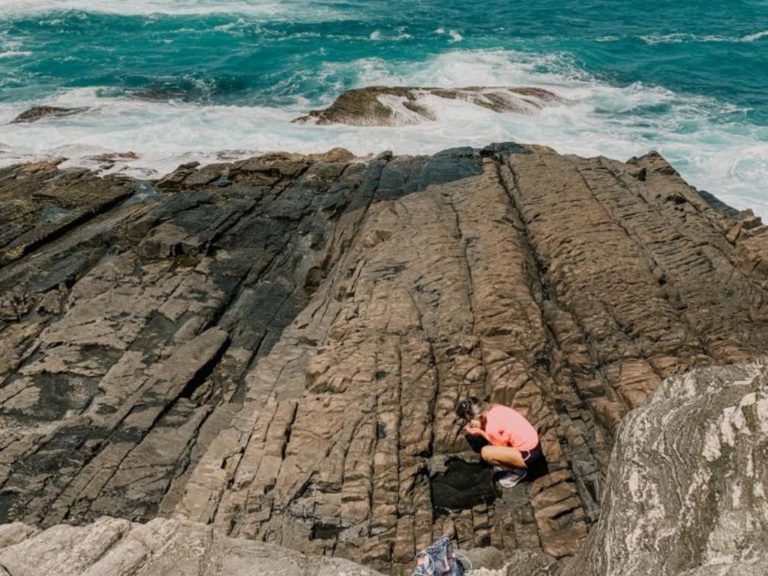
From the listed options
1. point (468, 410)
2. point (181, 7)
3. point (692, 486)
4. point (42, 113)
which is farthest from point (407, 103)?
point (181, 7)

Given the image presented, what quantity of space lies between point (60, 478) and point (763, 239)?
1691 cm

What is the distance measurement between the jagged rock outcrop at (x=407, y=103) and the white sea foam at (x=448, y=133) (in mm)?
693

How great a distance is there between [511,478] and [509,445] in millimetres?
593

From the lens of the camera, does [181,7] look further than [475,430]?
Yes

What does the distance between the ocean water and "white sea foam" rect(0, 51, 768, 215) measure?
5.5 inches

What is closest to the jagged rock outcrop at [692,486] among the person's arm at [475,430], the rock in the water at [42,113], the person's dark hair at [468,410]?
the person's arm at [475,430]

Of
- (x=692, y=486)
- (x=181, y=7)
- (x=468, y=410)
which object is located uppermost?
(x=692, y=486)

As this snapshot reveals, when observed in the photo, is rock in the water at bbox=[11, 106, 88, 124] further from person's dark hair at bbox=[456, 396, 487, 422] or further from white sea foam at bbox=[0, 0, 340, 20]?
person's dark hair at bbox=[456, 396, 487, 422]

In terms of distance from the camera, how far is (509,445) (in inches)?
456

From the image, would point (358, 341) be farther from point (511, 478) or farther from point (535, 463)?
point (535, 463)

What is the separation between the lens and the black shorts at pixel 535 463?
11453 millimetres

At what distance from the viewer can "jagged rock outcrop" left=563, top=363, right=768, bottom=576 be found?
659 cm

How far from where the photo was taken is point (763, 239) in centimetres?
1636

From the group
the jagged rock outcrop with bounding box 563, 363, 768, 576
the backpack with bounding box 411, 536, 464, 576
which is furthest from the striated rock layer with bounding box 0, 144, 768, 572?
the jagged rock outcrop with bounding box 563, 363, 768, 576
